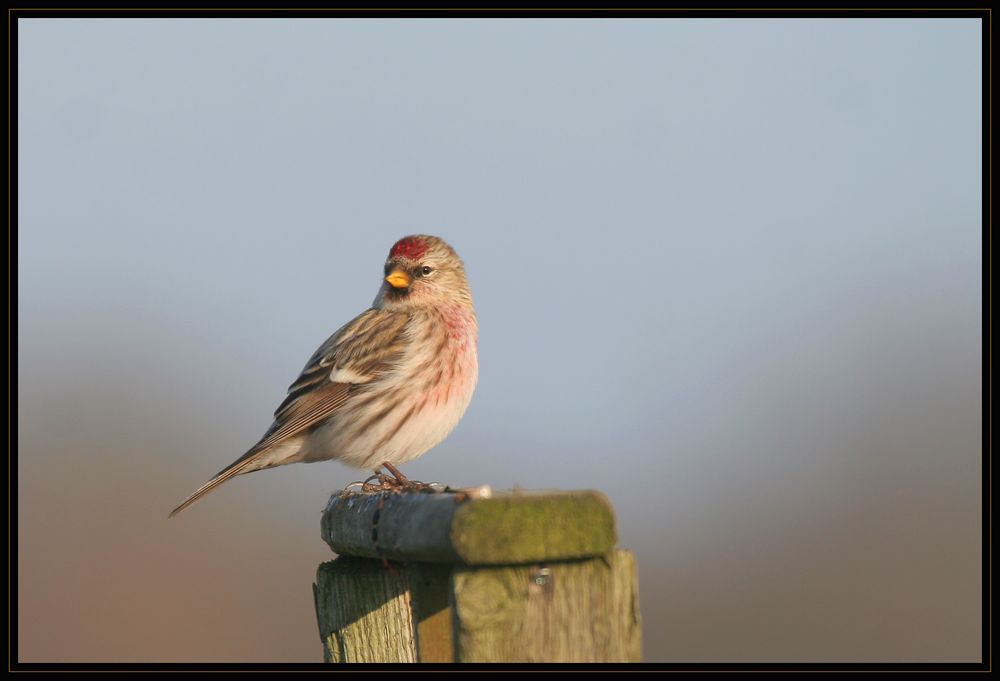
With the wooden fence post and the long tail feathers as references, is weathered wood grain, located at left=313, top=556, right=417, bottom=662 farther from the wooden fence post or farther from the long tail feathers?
the long tail feathers

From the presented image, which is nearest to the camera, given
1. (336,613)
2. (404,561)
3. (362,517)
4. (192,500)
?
(404,561)

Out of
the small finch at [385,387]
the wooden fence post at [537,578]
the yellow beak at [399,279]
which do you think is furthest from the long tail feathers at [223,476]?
the wooden fence post at [537,578]

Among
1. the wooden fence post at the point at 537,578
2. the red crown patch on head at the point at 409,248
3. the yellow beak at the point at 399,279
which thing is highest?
the red crown patch on head at the point at 409,248

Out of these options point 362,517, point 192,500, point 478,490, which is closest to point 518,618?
point 478,490

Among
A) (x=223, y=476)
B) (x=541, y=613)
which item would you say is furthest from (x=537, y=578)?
(x=223, y=476)

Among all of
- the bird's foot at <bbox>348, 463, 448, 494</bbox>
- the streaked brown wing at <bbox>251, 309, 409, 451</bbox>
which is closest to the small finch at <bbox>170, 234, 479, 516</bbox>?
the streaked brown wing at <bbox>251, 309, 409, 451</bbox>

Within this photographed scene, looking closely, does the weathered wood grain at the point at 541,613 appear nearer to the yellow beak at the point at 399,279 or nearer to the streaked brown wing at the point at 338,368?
the streaked brown wing at the point at 338,368
